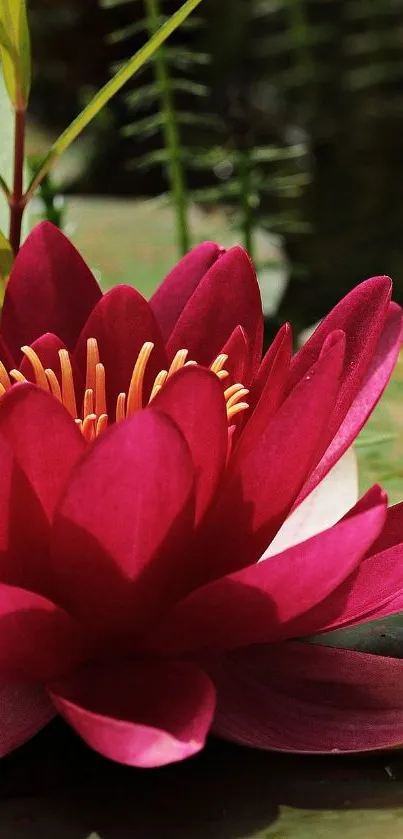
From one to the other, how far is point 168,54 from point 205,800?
481 millimetres

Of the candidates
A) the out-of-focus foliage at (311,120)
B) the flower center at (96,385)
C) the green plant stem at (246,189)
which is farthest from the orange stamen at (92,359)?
the out-of-focus foliage at (311,120)

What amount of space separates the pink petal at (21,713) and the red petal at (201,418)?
6cm

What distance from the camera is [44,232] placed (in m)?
0.35

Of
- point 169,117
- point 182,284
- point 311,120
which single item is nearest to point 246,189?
point 169,117

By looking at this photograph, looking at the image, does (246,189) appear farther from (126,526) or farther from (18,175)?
(126,526)

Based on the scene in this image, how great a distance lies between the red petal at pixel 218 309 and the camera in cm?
34

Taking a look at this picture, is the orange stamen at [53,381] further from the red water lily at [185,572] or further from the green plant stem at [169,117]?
the green plant stem at [169,117]

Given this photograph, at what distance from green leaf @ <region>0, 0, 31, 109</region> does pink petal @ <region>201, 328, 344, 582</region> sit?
6.1 inches

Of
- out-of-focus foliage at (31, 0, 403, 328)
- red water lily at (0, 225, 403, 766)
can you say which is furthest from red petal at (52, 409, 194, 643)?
out-of-focus foliage at (31, 0, 403, 328)

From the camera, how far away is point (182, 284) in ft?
1.21

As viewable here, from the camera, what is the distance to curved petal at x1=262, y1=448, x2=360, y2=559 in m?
0.34

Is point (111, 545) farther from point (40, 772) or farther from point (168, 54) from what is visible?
point (168, 54)

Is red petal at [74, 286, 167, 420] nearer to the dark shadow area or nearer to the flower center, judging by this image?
the flower center

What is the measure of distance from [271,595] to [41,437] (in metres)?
0.07
